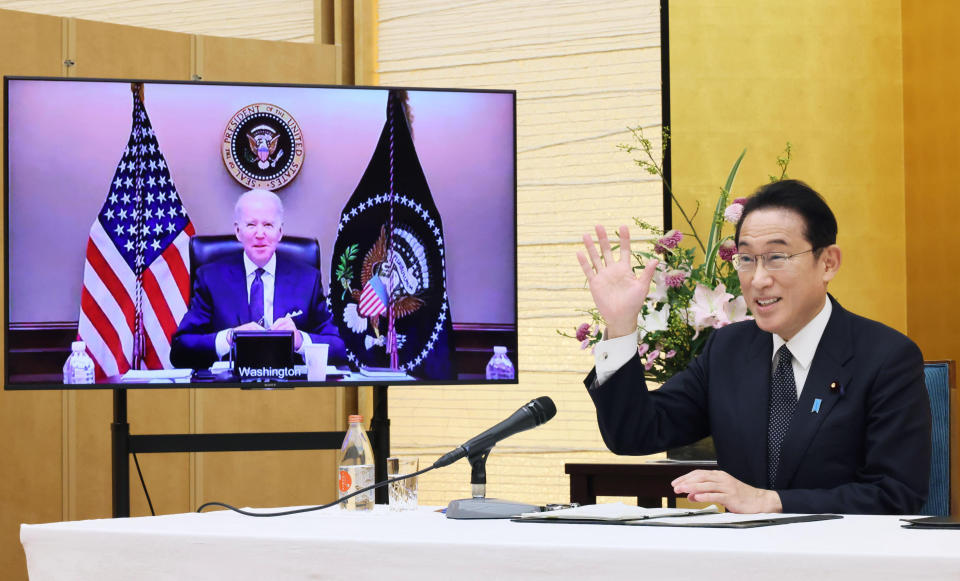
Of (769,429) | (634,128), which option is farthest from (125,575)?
(634,128)

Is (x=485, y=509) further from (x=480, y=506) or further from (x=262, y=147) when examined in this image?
(x=262, y=147)

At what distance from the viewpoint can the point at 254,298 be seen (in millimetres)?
2494

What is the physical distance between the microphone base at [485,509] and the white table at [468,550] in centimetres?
4

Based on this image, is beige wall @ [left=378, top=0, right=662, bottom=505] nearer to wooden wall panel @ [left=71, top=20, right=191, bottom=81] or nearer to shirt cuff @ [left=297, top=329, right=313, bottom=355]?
wooden wall panel @ [left=71, top=20, right=191, bottom=81]

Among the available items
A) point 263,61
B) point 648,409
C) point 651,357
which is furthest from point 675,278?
point 263,61

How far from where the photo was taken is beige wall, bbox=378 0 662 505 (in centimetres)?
335

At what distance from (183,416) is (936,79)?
2.51m

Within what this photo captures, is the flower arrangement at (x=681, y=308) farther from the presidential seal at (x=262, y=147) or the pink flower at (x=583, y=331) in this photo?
the presidential seal at (x=262, y=147)

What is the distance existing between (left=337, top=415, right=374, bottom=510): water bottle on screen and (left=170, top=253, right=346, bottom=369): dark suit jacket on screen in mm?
404

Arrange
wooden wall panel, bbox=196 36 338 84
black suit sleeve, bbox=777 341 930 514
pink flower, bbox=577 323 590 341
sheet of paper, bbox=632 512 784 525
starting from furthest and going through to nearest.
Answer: wooden wall panel, bbox=196 36 338 84 < pink flower, bbox=577 323 590 341 < black suit sleeve, bbox=777 341 930 514 < sheet of paper, bbox=632 512 784 525

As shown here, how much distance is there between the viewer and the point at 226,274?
2506 millimetres

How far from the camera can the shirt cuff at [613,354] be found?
198 centimetres

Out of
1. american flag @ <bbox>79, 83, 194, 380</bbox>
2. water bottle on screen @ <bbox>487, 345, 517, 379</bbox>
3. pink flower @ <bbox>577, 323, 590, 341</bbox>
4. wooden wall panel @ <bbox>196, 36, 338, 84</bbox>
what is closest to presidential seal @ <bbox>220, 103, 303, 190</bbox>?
american flag @ <bbox>79, 83, 194, 380</bbox>

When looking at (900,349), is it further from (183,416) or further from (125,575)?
(183,416)
